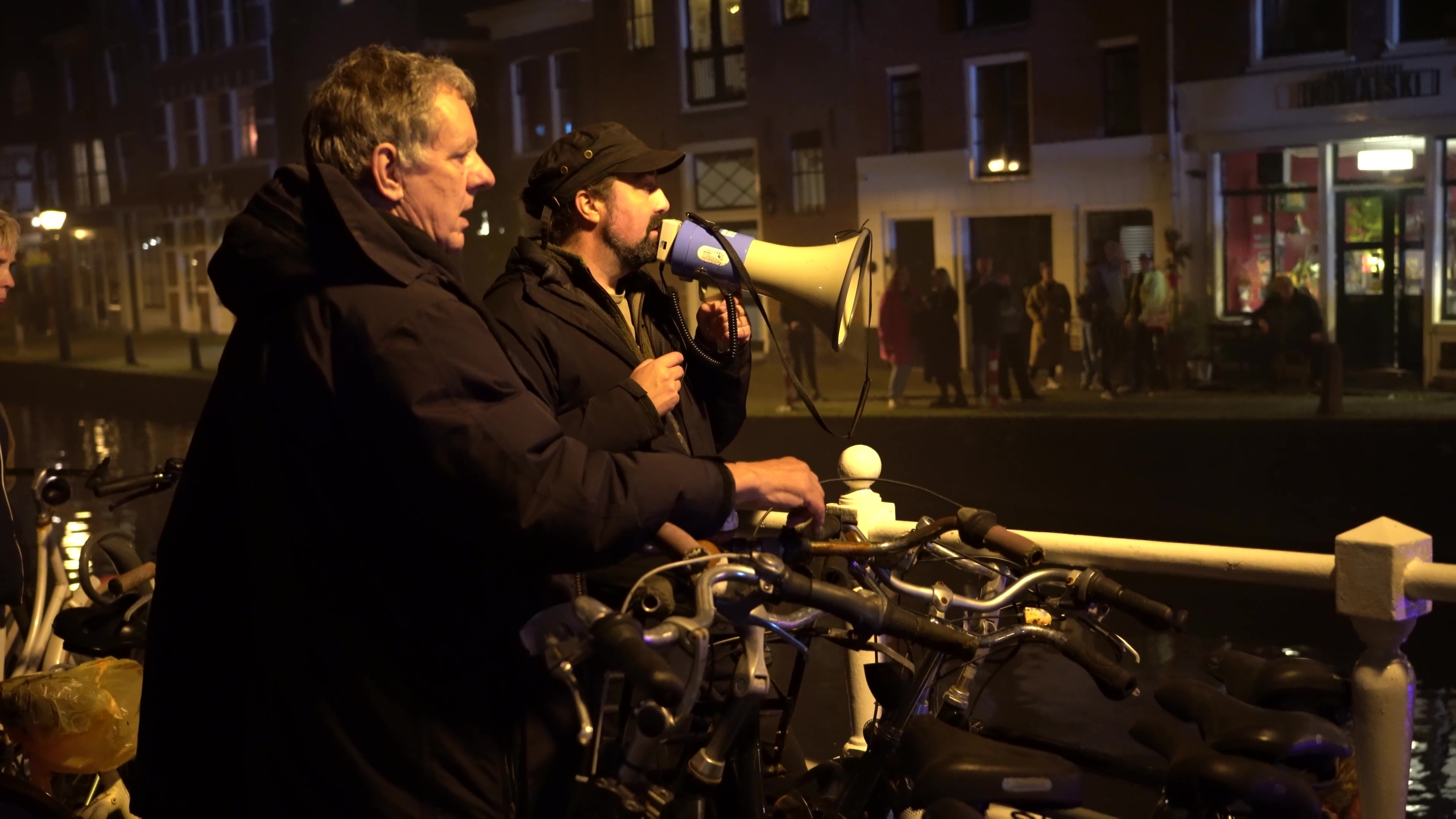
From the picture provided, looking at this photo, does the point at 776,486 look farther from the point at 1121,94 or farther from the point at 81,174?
the point at 81,174

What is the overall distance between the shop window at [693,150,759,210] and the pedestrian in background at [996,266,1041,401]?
3901 mm

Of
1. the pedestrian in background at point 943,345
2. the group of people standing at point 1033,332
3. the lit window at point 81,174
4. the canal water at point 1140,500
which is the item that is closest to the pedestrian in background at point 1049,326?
the group of people standing at point 1033,332

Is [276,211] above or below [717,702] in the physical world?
above

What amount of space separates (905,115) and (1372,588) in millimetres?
14663

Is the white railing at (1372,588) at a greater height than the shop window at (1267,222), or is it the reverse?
the shop window at (1267,222)

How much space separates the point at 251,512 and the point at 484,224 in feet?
57.6

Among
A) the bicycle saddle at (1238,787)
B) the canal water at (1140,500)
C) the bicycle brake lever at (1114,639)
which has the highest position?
the bicycle brake lever at (1114,639)

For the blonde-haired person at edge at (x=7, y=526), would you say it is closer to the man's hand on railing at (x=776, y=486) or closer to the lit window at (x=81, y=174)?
the man's hand on railing at (x=776, y=486)

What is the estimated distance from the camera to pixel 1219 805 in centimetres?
162

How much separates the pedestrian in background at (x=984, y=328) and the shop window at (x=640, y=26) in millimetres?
5705

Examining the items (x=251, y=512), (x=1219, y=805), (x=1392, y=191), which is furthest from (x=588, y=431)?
(x=1392, y=191)

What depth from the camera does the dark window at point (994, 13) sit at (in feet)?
49.1

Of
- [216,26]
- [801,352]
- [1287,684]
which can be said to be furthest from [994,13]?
[1287,684]

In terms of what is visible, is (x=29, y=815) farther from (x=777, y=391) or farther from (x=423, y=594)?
(x=777, y=391)
